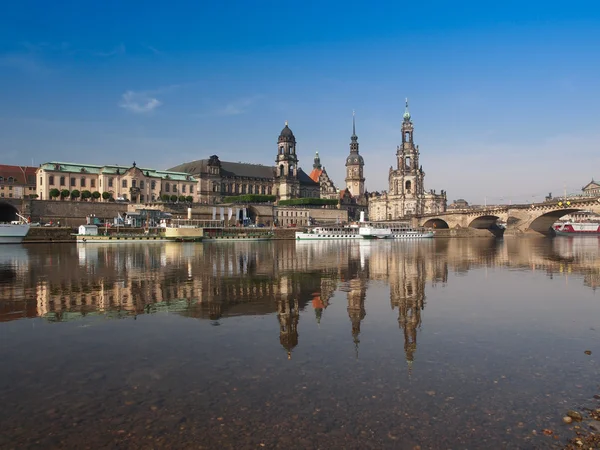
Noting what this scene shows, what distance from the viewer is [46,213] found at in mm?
74250

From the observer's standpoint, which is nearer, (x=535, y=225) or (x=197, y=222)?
(x=197, y=222)

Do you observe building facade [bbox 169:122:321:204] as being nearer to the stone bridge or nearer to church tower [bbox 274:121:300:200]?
church tower [bbox 274:121:300:200]

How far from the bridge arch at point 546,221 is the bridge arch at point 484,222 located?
8.71 meters

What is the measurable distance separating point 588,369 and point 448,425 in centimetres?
353

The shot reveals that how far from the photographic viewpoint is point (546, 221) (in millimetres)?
89438

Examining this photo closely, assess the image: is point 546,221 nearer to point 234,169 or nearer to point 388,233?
point 388,233

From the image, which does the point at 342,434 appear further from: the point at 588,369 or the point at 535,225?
the point at 535,225

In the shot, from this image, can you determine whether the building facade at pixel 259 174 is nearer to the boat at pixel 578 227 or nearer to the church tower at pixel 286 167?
the church tower at pixel 286 167

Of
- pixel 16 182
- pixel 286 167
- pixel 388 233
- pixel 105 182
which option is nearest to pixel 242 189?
pixel 286 167

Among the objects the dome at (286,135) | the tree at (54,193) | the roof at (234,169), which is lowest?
the tree at (54,193)

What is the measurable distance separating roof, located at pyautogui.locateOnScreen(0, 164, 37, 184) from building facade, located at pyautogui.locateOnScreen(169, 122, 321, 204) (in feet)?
109

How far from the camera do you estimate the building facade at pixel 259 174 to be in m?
109

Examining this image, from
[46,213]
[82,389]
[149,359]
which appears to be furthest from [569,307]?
[46,213]

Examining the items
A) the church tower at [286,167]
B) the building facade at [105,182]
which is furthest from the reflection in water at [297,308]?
the church tower at [286,167]
